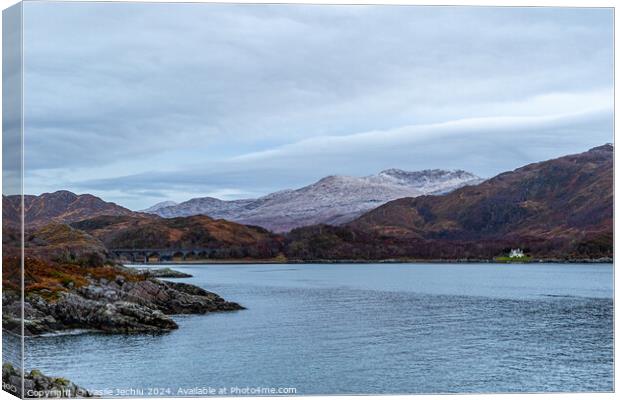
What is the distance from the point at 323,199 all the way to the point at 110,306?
8.41 m

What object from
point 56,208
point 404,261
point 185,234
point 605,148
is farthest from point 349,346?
point 404,261

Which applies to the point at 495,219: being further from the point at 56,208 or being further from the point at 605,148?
the point at 56,208

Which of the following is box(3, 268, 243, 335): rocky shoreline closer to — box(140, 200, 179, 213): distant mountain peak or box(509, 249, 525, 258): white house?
box(140, 200, 179, 213): distant mountain peak

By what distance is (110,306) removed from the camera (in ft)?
94.8

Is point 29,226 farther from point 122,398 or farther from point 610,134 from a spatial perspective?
point 610,134

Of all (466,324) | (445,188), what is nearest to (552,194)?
(466,324)

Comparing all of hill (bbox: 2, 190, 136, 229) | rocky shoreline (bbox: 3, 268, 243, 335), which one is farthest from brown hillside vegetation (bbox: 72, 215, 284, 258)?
rocky shoreline (bbox: 3, 268, 243, 335)

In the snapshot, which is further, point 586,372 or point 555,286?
point 555,286

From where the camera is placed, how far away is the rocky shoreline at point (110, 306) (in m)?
24.8

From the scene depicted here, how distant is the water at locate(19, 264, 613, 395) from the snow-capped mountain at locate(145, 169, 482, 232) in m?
4.47

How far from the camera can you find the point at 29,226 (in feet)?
70.0

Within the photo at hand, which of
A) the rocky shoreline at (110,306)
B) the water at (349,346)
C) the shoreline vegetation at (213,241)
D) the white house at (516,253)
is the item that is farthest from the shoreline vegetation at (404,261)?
the rocky shoreline at (110,306)

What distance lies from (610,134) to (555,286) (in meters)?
39.3

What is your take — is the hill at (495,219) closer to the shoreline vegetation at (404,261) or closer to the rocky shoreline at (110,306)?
the shoreline vegetation at (404,261)
